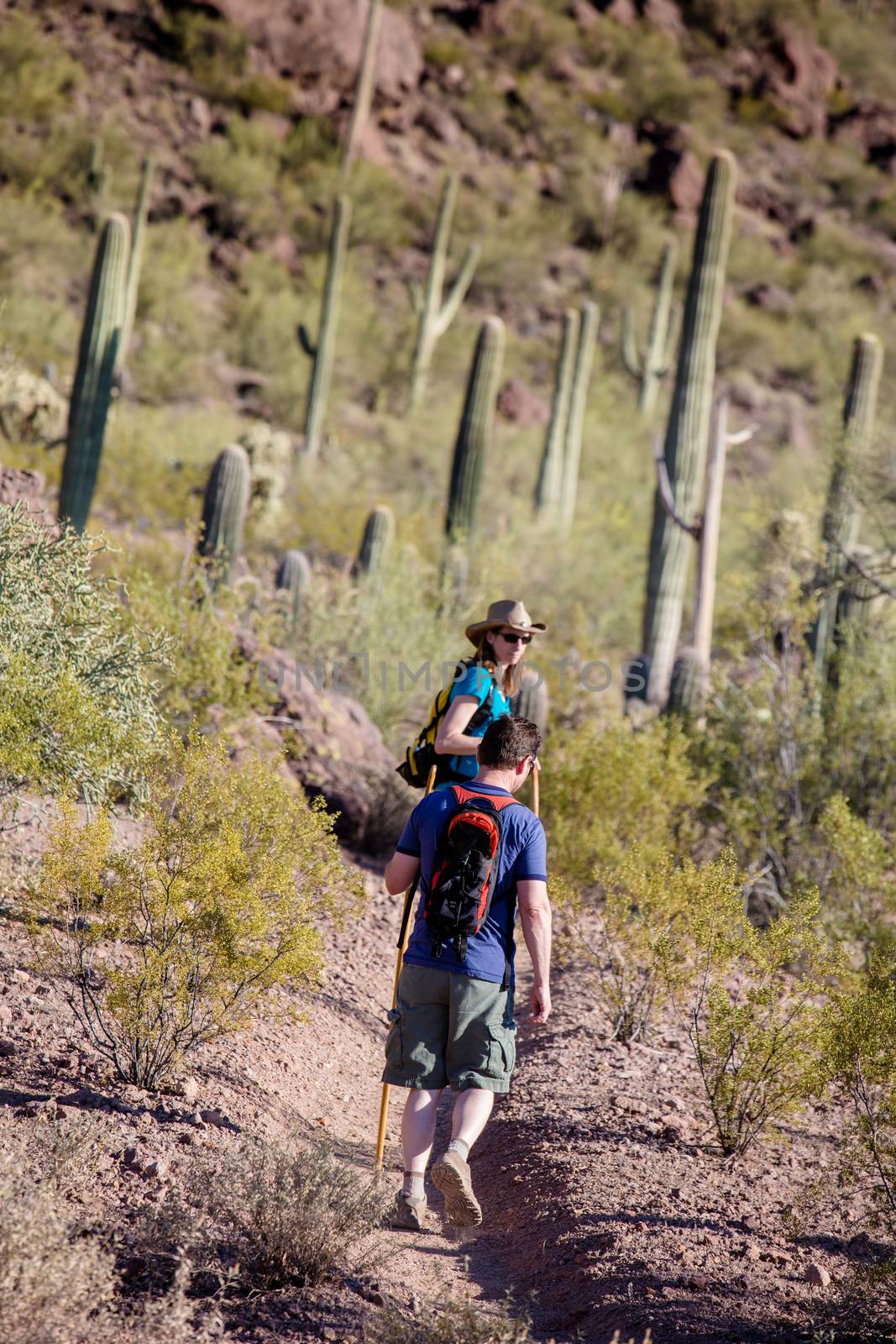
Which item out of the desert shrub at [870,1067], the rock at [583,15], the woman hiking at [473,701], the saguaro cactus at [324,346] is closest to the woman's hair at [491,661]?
the woman hiking at [473,701]

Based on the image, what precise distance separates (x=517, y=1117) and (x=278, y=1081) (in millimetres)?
956

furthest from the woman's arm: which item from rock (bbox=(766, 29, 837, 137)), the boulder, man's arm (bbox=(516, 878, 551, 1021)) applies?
rock (bbox=(766, 29, 837, 137))

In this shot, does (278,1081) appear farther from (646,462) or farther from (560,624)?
(646,462)

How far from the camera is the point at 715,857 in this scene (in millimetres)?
8430

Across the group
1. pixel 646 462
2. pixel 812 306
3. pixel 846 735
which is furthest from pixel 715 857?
pixel 812 306

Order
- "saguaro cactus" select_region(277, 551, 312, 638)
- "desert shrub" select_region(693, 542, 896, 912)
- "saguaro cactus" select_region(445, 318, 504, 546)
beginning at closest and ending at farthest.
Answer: "desert shrub" select_region(693, 542, 896, 912) → "saguaro cactus" select_region(277, 551, 312, 638) → "saguaro cactus" select_region(445, 318, 504, 546)

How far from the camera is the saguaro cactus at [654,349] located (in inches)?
954

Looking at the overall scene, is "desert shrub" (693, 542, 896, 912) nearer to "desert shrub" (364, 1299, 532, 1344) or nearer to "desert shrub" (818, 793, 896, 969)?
"desert shrub" (818, 793, 896, 969)

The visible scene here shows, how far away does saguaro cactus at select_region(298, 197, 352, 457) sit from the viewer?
2119 centimetres

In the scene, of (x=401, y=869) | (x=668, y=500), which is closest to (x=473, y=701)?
(x=401, y=869)

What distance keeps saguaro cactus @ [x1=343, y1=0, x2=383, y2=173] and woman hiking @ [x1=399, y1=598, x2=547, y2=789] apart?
3410 cm

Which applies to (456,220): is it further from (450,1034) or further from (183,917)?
(450,1034)

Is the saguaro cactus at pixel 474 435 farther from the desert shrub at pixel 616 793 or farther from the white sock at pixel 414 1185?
the white sock at pixel 414 1185

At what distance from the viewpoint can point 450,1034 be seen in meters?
3.73
